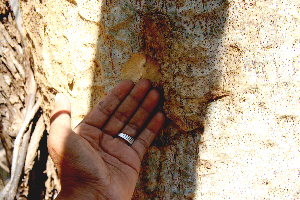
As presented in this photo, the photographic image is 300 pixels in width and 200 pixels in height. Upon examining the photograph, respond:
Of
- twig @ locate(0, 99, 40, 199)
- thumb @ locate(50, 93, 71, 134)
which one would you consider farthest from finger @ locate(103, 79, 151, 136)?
twig @ locate(0, 99, 40, 199)

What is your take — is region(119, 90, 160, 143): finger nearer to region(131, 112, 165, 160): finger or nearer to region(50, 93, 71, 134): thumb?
region(131, 112, 165, 160): finger

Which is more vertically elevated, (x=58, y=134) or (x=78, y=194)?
(x=58, y=134)

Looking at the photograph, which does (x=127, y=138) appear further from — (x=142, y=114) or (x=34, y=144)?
Answer: (x=34, y=144)

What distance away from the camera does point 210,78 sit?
0.91 m

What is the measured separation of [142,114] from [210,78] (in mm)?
315

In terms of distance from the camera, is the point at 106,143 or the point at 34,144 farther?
the point at 34,144

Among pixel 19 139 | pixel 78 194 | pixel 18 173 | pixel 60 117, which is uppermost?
pixel 19 139

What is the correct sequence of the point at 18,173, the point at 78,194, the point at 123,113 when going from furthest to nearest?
the point at 18,173 < the point at 123,113 < the point at 78,194

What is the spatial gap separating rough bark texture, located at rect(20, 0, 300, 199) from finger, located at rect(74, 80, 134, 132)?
0.20 ft

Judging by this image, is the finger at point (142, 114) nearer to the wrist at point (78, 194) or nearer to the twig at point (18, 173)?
the wrist at point (78, 194)

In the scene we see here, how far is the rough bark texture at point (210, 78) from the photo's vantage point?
0.85 meters

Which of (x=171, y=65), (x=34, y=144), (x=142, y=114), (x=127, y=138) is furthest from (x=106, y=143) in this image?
(x=34, y=144)

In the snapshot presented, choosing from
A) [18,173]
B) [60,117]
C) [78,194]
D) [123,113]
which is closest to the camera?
[78,194]

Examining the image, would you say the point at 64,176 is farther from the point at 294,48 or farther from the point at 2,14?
the point at 2,14
